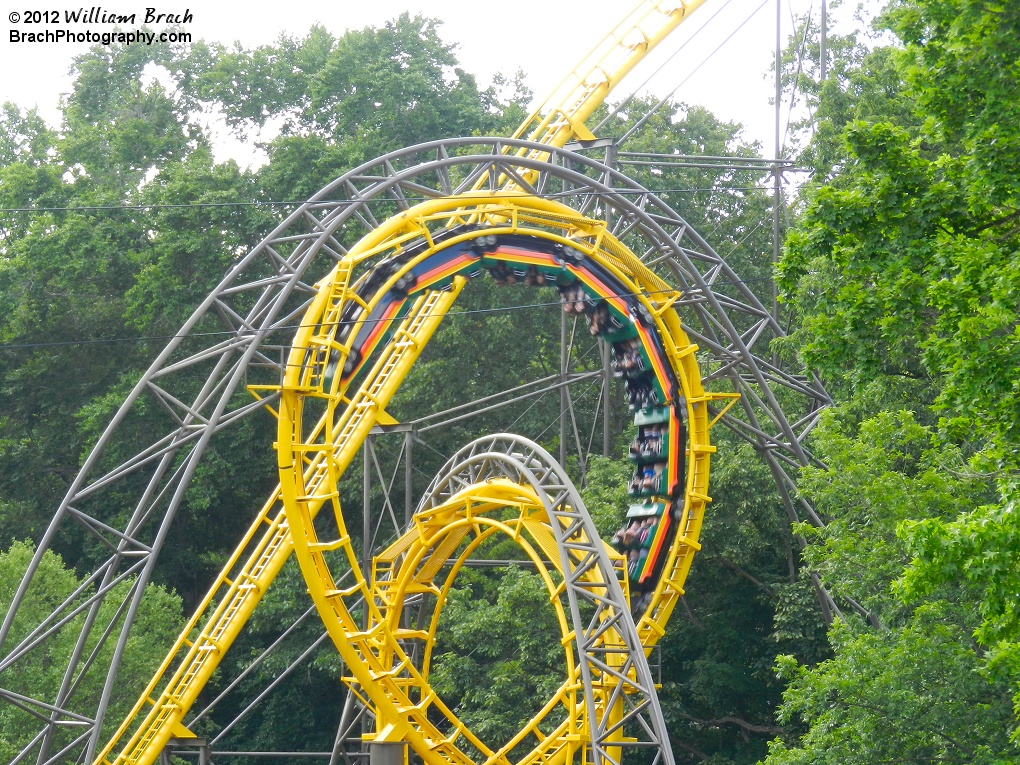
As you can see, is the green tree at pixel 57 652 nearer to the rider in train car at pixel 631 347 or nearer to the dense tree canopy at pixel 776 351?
the dense tree canopy at pixel 776 351

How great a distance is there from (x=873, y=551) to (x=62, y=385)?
69.1 ft

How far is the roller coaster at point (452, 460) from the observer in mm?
15195

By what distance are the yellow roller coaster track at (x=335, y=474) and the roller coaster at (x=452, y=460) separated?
4cm

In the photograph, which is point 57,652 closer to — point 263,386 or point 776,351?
point 263,386

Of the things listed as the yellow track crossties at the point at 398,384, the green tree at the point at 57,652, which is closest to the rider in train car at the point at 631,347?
the yellow track crossties at the point at 398,384

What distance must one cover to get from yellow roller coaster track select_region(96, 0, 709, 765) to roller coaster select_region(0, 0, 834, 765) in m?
0.04

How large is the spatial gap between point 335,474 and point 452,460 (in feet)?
12.0

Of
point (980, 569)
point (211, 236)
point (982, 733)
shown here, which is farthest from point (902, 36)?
point (211, 236)

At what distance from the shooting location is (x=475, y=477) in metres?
18.8

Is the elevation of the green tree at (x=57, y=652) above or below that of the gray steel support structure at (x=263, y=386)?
below

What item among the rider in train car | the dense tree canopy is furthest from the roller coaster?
the dense tree canopy

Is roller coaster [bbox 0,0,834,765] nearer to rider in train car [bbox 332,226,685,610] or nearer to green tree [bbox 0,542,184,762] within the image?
rider in train car [bbox 332,226,685,610]

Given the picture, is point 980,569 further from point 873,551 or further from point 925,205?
point 873,551

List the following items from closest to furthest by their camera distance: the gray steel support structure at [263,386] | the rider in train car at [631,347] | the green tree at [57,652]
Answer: the gray steel support structure at [263,386] → the rider in train car at [631,347] → the green tree at [57,652]
